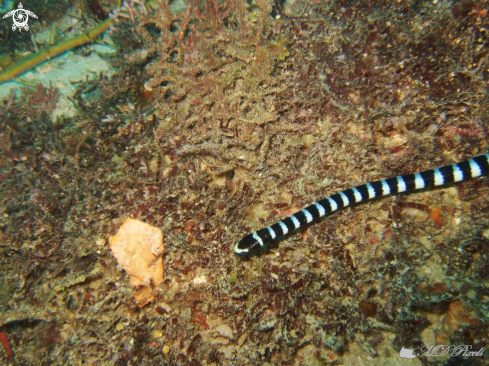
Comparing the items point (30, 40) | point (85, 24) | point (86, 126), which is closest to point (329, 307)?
point (86, 126)

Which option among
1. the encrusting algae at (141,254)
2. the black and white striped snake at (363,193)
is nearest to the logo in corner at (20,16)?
the encrusting algae at (141,254)

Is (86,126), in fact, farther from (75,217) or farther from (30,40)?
(30,40)

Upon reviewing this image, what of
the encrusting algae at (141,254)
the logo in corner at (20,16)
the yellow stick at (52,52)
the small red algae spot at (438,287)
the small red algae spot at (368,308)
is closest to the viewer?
the small red algae spot at (438,287)

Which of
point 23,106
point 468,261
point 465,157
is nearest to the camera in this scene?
point 468,261

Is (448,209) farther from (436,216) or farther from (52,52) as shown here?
(52,52)

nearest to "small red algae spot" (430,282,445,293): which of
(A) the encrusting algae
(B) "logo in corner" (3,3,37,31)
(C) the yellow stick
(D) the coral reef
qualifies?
(D) the coral reef

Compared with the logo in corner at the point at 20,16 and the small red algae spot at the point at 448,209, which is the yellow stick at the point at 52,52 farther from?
the small red algae spot at the point at 448,209

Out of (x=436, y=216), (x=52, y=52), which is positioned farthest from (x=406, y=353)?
(x=52, y=52)

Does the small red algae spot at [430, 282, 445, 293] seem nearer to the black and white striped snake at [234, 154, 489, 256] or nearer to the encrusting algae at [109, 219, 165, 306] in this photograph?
the black and white striped snake at [234, 154, 489, 256]
